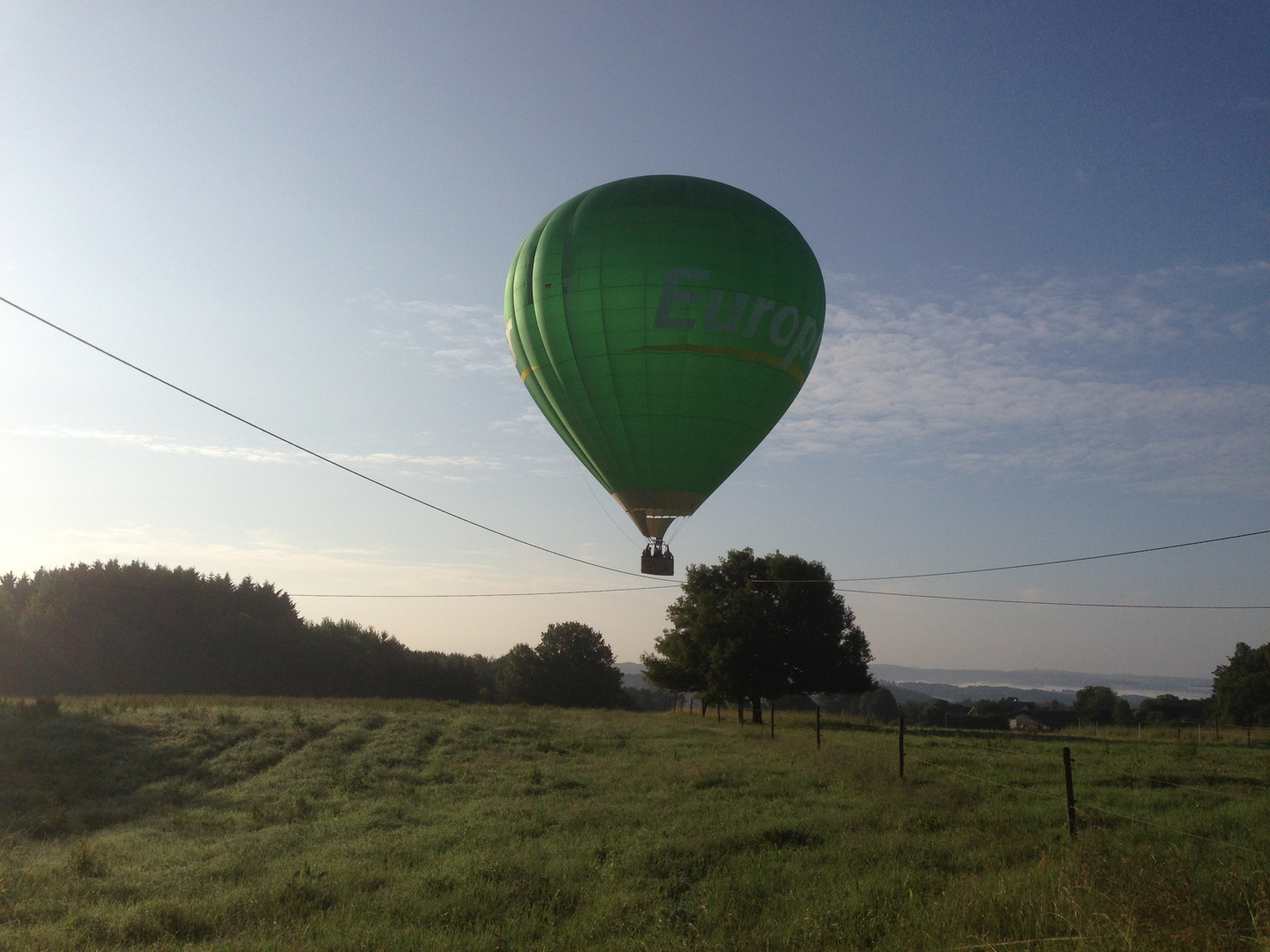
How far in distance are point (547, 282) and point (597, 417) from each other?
376cm

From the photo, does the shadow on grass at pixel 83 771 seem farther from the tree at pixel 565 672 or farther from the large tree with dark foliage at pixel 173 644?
the tree at pixel 565 672

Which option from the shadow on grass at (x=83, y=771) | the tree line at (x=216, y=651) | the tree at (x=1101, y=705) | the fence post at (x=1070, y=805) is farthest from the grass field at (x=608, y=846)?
the tree at (x=1101, y=705)

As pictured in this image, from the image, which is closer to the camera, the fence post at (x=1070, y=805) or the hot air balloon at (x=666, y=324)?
the fence post at (x=1070, y=805)

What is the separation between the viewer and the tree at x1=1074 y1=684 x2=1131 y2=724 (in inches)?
4562

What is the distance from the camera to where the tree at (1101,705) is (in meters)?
116

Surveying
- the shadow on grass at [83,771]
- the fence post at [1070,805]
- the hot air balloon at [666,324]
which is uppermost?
the hot air balloon at [666,324]

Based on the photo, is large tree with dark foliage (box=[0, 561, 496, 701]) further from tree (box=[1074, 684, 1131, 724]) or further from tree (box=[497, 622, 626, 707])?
tree (box=[1074, 684, 1131, 724])

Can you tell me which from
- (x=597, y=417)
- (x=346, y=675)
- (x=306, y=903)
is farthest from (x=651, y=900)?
(x=346, y=675)

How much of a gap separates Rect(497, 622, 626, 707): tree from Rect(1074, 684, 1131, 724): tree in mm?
71089

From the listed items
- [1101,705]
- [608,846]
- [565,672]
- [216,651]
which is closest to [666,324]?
[608,846]

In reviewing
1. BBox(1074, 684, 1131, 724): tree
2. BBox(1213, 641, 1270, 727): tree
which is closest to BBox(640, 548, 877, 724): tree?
BBox(1213, 641, 1270, 727): tree

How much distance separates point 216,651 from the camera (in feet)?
219

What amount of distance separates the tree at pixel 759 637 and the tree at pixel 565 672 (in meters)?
32.3

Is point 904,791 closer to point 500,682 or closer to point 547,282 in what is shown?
point 547,282
